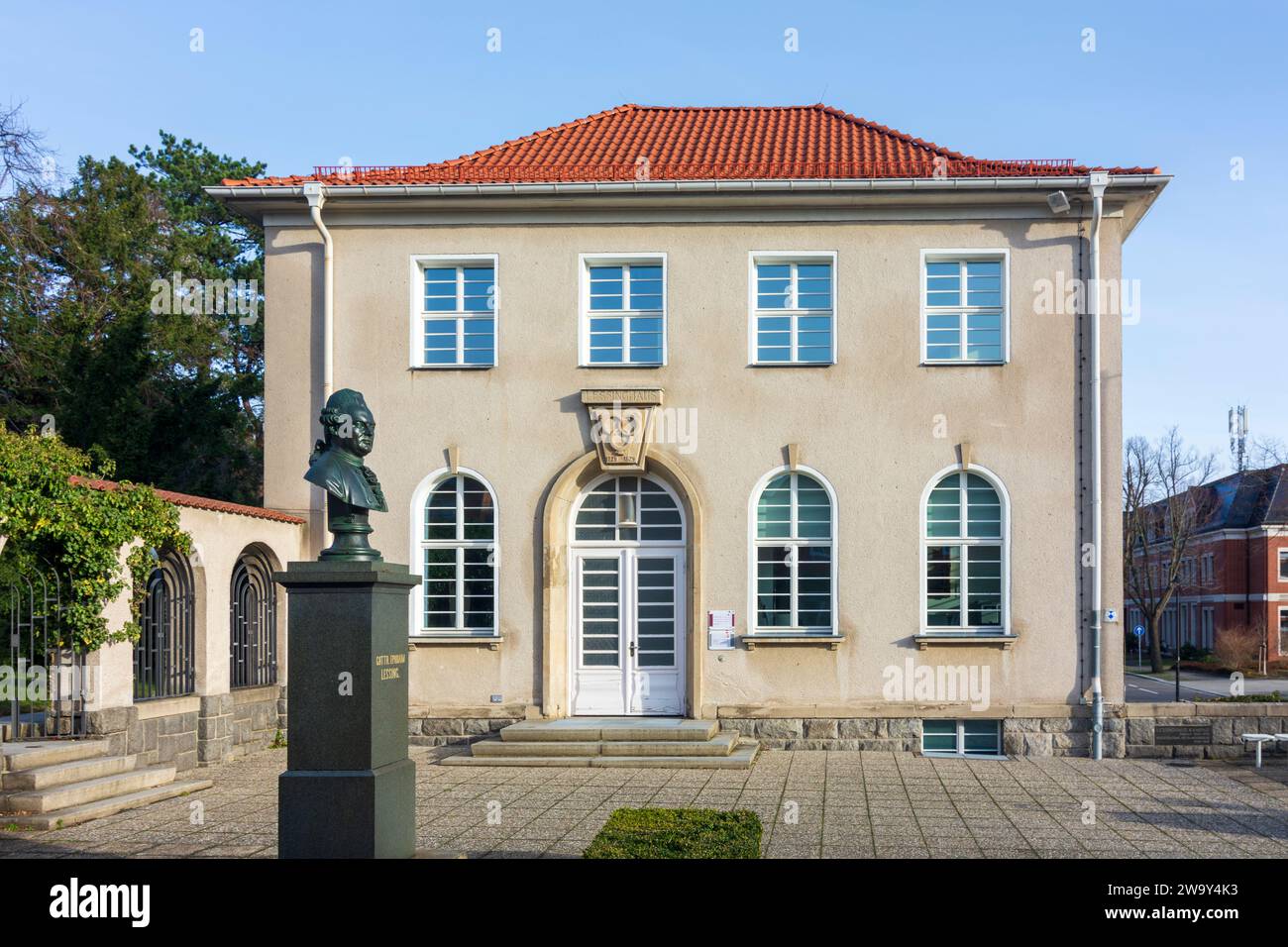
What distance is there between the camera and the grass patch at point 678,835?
894 centimetres

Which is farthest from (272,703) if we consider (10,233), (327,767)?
(327,767)

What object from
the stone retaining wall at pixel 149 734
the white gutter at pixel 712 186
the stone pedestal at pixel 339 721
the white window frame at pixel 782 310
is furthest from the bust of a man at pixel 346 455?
the white window frame at pixel 782 310

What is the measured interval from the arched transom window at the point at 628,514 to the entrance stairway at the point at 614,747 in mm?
2484

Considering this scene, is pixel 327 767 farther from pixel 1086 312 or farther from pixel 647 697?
pixel 1086 312

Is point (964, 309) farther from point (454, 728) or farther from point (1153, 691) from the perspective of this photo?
point (1153, 691)

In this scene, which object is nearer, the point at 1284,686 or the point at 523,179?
the point at 523,179

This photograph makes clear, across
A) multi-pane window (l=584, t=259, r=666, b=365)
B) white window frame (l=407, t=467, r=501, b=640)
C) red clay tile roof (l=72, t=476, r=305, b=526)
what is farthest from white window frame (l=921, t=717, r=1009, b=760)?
red clay tile roof (l=72, t=476, r=305, b=526)

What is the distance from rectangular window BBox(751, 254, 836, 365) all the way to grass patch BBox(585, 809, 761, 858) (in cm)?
711

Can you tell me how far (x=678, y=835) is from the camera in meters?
9.52

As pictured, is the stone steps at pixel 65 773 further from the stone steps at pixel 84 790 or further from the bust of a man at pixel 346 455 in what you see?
the bust of a man at pixel 346 455

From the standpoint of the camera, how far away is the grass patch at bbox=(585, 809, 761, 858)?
29.3 feet

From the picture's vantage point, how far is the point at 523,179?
16.3m

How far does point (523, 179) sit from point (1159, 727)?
10.3 meters

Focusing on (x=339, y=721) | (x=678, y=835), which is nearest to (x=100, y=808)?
(x=339, y=721)
